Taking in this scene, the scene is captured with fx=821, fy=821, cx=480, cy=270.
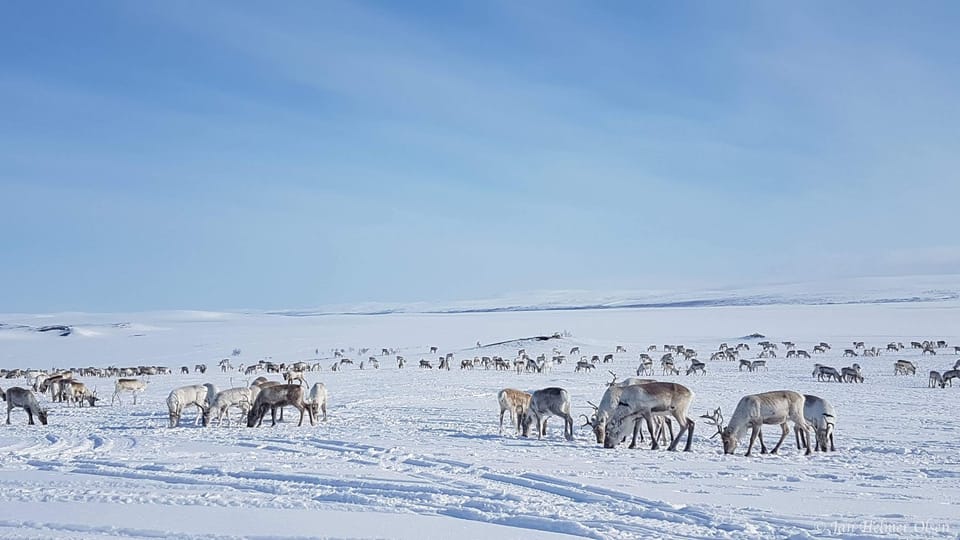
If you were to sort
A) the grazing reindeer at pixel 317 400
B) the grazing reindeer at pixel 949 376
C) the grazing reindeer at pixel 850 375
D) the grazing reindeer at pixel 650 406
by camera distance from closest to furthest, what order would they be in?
the grazing reindeer at pixel 650 406 < the grazing reindeer at pixel 317 400 < the grazing reindeer at pixel 949 376 < the grazing reindeer at pixel 850 375

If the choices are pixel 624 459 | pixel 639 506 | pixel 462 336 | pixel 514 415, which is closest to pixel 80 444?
pixel 514 415

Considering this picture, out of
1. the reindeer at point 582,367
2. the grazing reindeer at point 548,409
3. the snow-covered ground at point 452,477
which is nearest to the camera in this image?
the snow-covered ground at point 452,477

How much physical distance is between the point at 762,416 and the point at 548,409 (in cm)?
464

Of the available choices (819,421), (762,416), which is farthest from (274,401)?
(819,421)

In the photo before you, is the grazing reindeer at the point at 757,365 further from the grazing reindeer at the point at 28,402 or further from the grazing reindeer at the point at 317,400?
the grazing reindeer at the point at 28,402

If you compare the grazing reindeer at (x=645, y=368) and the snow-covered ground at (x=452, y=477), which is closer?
the snow-covered ground at (x=452, y=477)

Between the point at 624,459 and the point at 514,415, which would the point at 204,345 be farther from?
the point at 624,459

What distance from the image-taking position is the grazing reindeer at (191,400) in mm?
20859

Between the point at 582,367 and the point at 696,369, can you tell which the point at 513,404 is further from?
the point at 582,367

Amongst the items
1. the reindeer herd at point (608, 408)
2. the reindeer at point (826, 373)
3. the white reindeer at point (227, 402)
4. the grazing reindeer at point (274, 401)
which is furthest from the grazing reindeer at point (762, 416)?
the reindeer at point (826, 373)

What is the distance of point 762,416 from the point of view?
51.6ft

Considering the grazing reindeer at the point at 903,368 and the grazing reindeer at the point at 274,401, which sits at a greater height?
the grazing reindeer at the point at 903,368

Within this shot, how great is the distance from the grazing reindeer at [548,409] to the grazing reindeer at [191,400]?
27.6ft

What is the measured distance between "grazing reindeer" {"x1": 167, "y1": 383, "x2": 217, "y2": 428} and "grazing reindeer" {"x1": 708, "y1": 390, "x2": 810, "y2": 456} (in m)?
12.9
